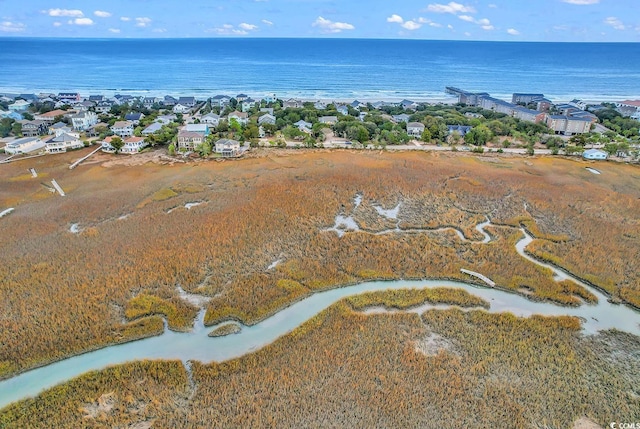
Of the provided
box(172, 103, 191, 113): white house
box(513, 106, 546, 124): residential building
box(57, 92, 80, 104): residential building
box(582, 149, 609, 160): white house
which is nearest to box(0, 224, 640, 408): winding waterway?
box(582, 149, 609, 160): white house

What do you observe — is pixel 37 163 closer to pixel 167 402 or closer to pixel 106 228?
pixel 106 228

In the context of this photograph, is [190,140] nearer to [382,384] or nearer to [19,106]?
[382,384]

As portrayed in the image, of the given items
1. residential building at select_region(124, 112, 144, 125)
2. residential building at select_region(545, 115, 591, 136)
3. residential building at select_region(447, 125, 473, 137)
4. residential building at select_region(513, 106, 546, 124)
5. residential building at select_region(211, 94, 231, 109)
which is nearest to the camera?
residential building at select_region(545, 115, 591, 136)

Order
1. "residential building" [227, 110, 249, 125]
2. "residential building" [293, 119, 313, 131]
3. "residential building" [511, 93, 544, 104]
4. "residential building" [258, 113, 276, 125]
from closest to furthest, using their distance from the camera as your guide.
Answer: "residential building" [293, 119, 313, 131], "residential building" [258, 113, 276, 125], "residential building" [227, 110, 249, 125], "residential building" [511, 93, 544, 104]

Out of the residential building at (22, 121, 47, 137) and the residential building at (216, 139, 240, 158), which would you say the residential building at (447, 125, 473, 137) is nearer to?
the residential building at (216, 139, 240, 158)

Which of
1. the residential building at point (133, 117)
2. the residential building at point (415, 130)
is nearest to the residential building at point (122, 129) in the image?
the residential building at point (133, 117)

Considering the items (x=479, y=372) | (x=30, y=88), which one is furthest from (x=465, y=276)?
(x=30, y=88)
